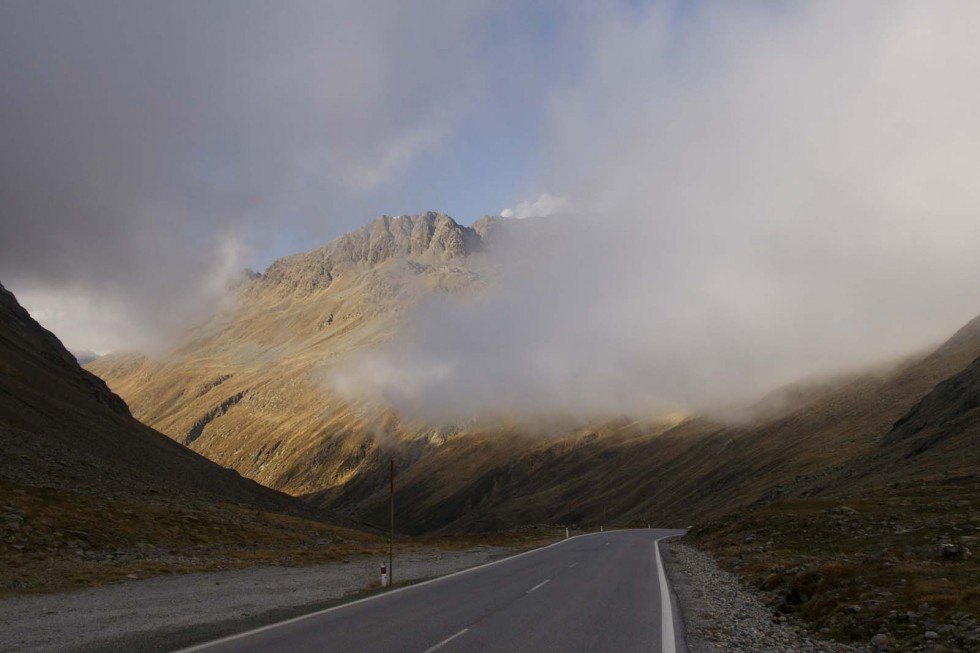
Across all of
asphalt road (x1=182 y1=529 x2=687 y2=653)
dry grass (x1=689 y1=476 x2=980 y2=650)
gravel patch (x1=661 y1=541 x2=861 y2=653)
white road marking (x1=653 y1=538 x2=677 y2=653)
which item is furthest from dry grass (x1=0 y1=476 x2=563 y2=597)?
dry grass (x1=689 y1=476 x2=980 y2=650)

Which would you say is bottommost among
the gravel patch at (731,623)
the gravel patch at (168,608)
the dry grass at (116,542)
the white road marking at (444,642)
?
the gravel patch at (731,623)

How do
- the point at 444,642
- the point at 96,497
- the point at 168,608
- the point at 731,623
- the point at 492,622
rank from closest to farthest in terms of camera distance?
the point at 444,642 < the point at 492,622 < the point at 731,623 < the point at 168,608 < the point at 96,497

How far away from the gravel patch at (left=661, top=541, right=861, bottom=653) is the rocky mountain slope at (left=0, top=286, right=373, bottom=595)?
2310 cm

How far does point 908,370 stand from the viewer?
472 ft

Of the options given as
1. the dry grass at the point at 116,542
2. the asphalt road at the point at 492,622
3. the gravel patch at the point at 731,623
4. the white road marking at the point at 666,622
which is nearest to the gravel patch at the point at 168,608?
the asphalt road at the point at 492,622

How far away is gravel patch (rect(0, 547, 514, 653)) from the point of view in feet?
48.1

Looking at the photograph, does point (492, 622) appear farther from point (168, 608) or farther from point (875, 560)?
point (875, 560)

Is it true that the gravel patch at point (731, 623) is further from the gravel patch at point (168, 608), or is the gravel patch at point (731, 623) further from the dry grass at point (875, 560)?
the gravel patch at point (168, 608)

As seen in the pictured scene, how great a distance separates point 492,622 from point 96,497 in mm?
49289

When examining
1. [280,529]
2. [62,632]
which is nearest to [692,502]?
[280,529]

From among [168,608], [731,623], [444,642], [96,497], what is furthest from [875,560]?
[96,497]

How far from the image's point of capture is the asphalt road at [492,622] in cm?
1330

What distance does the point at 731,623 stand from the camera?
54.2 ft

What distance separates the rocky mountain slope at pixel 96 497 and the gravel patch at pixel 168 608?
360 centimetres
